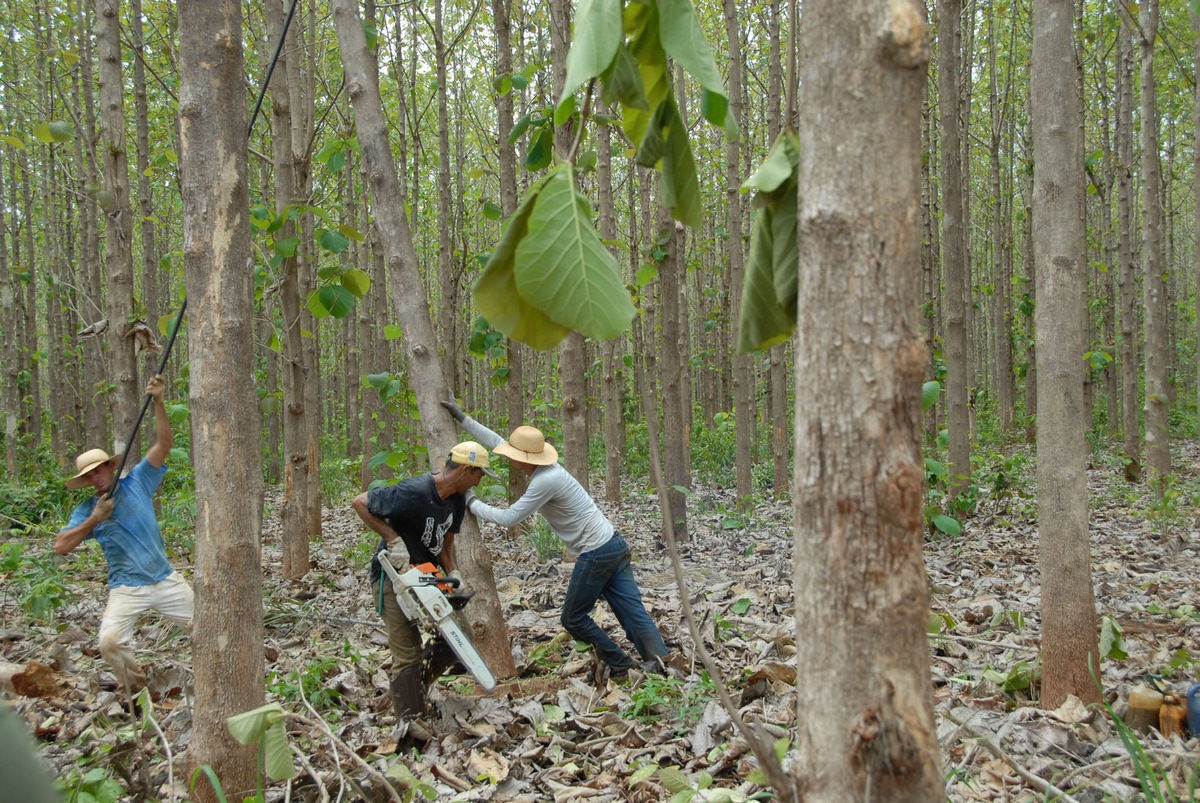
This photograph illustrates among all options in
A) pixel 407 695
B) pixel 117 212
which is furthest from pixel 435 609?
pixel 117 212

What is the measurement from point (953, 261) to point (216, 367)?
7029 millimetres

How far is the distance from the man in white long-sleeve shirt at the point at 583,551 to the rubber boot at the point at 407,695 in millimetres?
973

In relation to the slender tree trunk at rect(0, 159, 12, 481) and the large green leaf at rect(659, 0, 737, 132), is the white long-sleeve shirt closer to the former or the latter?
the large green leaf at rect(659, 0, 737, 132)

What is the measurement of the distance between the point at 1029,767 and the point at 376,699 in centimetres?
321

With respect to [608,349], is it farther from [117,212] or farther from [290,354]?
[117,212]

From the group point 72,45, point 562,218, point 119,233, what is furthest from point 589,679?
point 72,45

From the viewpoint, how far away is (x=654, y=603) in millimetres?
6070

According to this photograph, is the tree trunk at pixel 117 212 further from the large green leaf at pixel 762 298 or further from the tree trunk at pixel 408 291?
the large green leaf at pixel 762 298

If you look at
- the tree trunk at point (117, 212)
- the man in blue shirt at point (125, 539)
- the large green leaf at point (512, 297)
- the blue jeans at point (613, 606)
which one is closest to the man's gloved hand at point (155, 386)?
the man in blue shirt at point (125, 539)

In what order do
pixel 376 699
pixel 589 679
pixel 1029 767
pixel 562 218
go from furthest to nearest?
pixel 589 679, pixel 376 699, pixel 1029 767, pixel 562 218

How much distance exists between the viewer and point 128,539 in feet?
16.5

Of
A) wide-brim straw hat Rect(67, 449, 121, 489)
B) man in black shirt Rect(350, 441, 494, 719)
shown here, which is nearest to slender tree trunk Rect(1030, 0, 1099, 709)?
man in black shirt Rect(350, 441, 494, 719)

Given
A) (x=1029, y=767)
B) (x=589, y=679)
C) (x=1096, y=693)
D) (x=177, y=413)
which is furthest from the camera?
(x=177, y=413)

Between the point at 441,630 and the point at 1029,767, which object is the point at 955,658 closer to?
the point at 1029,767
